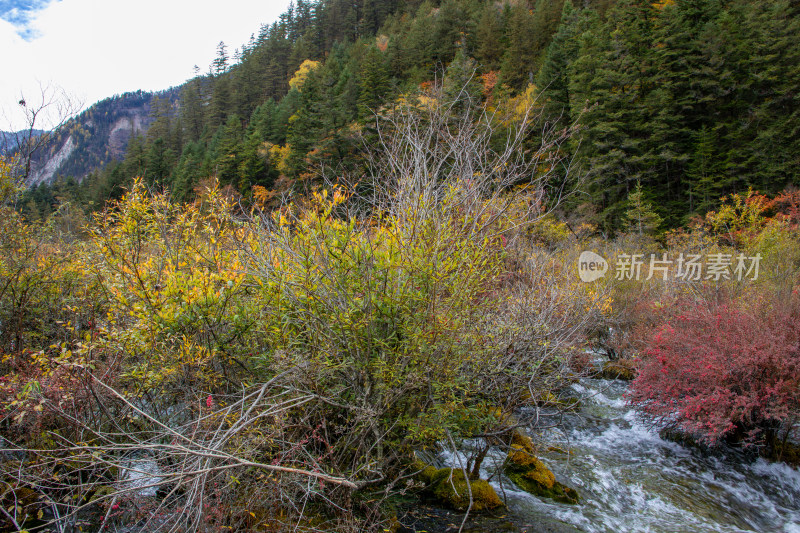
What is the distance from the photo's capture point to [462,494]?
200 inches

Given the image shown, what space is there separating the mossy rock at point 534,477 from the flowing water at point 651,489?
145 mm

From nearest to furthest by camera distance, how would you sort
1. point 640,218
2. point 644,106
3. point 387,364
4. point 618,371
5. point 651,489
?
point 387,364
point 651,489
point 618,371
point 640,218
point 644,106

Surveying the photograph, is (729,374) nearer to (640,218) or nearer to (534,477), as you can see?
(534,477)

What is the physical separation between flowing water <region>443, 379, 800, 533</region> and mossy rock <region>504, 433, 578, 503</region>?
145 millimetres

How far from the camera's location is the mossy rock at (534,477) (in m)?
5.63

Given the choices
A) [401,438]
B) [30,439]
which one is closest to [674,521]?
[401,438]

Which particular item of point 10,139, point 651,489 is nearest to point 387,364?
point 651,489

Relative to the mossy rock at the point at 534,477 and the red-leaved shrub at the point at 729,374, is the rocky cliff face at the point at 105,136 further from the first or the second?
Result: the red-leaved shrub at the point at 729,374

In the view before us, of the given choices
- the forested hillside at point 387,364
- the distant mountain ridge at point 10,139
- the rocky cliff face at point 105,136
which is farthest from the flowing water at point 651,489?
the rocky cliff face at point 105,136

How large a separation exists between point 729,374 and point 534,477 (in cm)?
339

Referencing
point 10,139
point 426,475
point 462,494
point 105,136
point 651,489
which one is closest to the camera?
Result: point 462,494

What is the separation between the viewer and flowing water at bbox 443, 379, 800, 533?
5.20 meters

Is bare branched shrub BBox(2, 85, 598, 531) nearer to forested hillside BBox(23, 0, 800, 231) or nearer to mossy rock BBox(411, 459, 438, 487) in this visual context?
mossy rock BBox(411, 459, 438, 487)

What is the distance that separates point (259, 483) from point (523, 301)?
357cm
